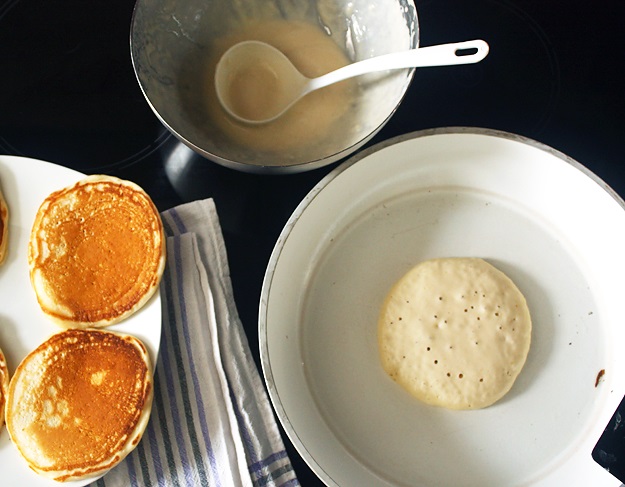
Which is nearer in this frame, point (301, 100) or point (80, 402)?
point (80, 402)

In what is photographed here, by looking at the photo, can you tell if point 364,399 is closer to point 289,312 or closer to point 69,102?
point 289,312

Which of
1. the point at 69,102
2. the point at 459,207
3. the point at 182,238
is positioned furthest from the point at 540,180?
the point at 69,102

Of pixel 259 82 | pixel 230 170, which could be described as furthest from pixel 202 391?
pixel 259 82

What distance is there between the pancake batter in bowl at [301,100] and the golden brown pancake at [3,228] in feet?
0.87

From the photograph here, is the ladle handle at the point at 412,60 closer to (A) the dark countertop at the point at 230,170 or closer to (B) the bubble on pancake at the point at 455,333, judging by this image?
(A) the dark countertop at the point at 230,170

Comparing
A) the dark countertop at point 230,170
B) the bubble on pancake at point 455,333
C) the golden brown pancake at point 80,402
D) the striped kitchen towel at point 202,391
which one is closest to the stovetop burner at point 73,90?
the dark countertop at point 230,170

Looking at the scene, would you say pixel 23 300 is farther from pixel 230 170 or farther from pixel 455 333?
pixel 455 333

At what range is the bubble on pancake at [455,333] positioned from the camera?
796 millimetres

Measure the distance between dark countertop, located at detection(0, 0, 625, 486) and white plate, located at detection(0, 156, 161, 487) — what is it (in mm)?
44

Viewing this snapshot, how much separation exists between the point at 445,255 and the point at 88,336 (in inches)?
16.9

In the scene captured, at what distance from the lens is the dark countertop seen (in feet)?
2.84

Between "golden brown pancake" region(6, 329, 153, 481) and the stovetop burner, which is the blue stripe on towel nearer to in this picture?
"golden brown pancake" region(6, 329, 153, 481)

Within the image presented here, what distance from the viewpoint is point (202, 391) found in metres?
0.79

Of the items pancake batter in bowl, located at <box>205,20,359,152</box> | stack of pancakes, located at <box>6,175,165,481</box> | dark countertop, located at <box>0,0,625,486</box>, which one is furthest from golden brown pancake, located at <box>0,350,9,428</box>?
pancake batter in bowl, located at <box>205,20,359,152</box>
